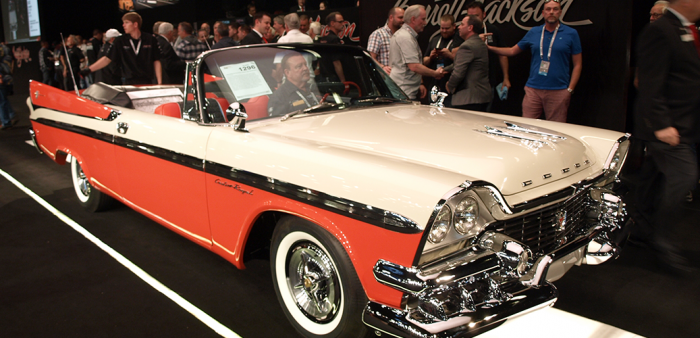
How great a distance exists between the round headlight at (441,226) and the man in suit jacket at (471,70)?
306 cm

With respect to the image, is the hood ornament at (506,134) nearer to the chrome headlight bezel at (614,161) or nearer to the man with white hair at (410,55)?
the chrome headlight bezel at (614,161)

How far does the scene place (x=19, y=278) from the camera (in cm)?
314

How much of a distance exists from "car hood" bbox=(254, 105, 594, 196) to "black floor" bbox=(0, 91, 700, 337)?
0.87 meters

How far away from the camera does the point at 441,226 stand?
1.84 meters

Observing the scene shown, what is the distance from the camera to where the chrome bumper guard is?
177 centimetres

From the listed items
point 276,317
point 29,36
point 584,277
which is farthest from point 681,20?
point 29,36

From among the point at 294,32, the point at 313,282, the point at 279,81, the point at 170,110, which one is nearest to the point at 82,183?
the point at 170,110

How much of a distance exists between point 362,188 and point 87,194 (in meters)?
3.46

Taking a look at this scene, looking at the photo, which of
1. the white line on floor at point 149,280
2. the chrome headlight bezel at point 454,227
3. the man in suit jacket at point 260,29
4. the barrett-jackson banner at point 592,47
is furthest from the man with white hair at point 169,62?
the chrome headlight bezel at point 454,227

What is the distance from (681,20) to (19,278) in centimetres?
437

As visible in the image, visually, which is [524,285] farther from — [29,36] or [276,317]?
[29,36]

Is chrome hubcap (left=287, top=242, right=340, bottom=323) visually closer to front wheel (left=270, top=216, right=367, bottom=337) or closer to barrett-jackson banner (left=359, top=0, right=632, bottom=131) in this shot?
front wheel (left=270, top=216, right=367, bottom=337)

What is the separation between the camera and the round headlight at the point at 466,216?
1.89 metres

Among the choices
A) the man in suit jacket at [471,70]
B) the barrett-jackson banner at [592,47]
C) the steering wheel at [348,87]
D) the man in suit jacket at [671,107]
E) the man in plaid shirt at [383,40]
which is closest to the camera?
the man in suit jacket at [671,107]
